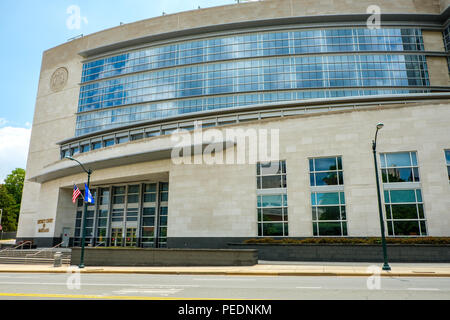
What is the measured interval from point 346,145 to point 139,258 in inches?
759

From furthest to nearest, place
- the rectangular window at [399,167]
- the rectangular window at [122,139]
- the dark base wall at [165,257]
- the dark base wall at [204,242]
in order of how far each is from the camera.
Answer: the rectangular window at [122,139] < the dark base wall at [204,242] < the rectangular window at [399,167] < the dark base wall at [165,257]

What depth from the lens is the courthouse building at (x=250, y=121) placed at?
26.7 m

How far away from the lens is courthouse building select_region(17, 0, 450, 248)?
26.7 meters

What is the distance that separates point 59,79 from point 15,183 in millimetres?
42492

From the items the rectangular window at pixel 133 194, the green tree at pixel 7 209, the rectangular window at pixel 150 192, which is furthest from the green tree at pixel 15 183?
the rectangular window at pixel 150 192

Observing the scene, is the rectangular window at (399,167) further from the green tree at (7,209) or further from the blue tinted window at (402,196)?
the green tree at (7,209)

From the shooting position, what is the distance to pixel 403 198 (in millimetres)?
25922

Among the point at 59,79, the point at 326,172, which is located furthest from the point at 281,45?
the point at 59,79

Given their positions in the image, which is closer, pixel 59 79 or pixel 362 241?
pixel 362 241

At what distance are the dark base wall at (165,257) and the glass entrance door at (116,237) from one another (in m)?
18.4

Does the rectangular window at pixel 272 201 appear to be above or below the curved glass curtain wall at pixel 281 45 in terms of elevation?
below

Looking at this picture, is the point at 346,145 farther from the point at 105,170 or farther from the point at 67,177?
the point at 67,177

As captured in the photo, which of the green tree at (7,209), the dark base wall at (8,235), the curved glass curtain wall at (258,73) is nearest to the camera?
the curved glass curtain wall at (258,73)

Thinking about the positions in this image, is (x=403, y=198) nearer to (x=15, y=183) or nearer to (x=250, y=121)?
(x=250, y=121)
